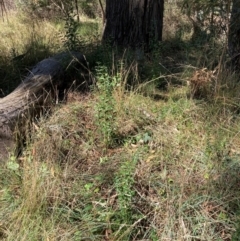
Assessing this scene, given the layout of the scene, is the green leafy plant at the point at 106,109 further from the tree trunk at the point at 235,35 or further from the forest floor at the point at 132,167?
the tree trunk at the point at 235,35

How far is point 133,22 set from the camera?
516 centimetres

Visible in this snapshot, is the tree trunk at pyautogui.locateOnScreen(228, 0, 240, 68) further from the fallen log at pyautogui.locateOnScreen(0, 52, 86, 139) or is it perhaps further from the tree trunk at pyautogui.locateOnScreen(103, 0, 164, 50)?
the fallen log at pyautogui.locateOnScreen(0, 52, 86, 139)

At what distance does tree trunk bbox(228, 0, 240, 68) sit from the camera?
3906mm

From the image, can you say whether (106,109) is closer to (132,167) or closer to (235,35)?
(132,167)

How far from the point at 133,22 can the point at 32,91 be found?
2277 mm

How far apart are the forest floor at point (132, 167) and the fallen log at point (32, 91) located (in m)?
0.18

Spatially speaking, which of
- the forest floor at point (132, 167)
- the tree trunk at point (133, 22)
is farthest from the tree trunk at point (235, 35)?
the tree trunk at point (133, 22)

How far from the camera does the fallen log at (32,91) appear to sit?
3.03m

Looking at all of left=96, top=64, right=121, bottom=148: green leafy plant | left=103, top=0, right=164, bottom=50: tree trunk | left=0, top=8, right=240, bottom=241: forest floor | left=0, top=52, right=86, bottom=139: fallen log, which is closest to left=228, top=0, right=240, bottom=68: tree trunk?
left=0, top=8, right=240, bottom=241: forest floor

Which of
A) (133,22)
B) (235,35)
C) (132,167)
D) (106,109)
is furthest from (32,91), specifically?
(235,35)

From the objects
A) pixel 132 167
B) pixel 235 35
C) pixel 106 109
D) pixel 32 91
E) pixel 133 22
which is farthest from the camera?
pixel 133 22

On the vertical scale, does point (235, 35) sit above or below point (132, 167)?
above

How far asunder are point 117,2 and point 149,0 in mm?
466

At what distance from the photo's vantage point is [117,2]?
17.0ft
